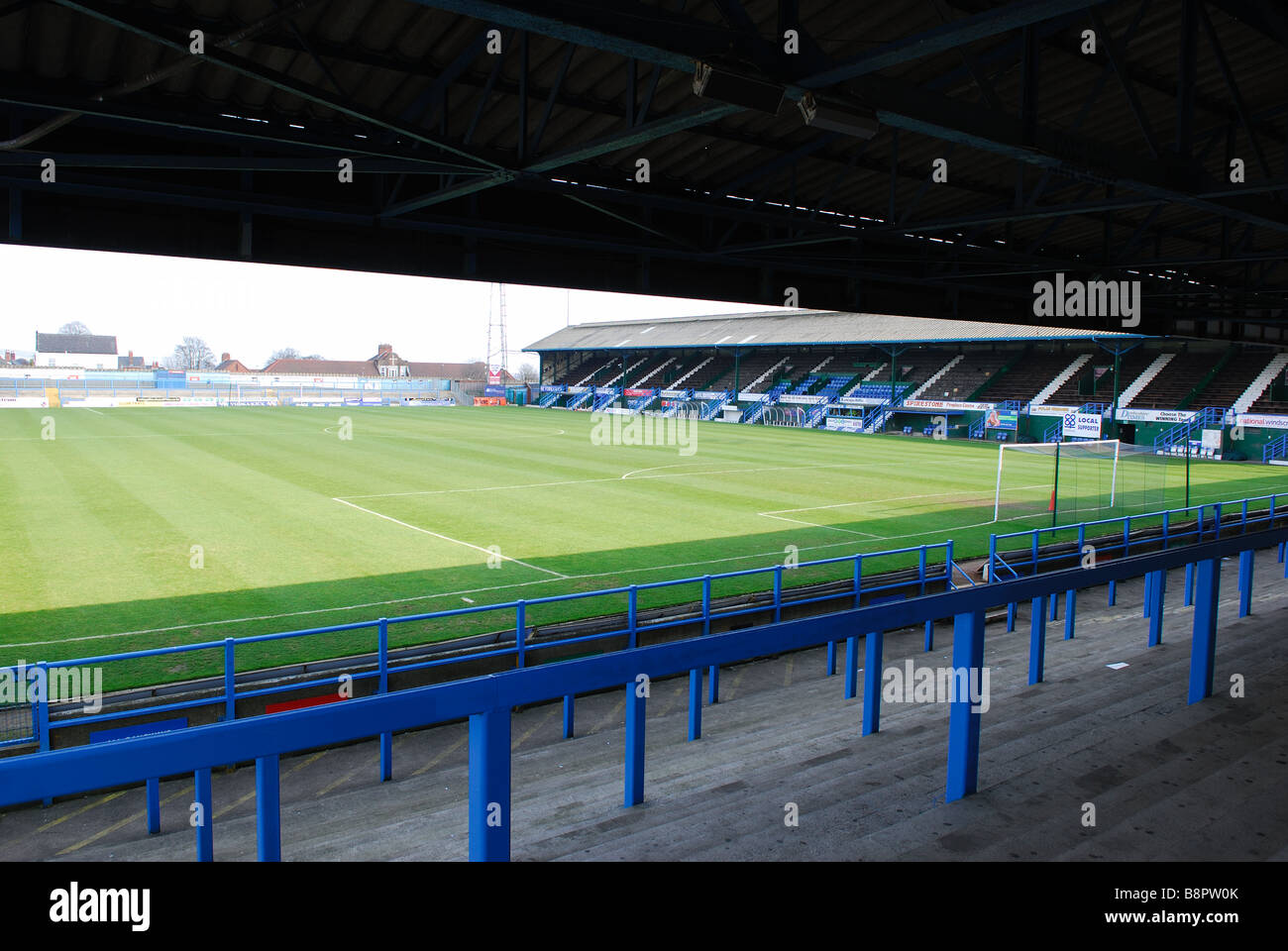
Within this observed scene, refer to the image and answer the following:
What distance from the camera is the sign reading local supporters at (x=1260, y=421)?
39281 mm

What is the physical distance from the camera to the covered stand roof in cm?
4972

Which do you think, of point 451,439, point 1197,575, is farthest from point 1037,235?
point 451,439

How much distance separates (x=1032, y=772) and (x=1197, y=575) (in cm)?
236

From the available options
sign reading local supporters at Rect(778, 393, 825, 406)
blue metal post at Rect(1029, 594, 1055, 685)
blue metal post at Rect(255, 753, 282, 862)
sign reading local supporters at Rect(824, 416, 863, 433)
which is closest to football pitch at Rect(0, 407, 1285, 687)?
blue metal post at Rect(1029, 594, 1055, 685)

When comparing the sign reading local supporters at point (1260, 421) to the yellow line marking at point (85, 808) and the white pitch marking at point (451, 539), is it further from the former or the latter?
the yellow line marking at point (85, 808)

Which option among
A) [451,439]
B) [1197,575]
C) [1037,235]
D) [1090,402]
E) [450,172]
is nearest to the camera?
[1197,575]

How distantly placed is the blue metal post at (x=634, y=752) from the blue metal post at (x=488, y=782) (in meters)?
2.05

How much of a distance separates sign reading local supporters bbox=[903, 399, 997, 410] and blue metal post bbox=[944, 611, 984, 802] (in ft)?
162

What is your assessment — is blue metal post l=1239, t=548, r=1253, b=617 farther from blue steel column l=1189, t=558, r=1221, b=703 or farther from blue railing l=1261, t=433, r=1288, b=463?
blue railing l=1261, t=433, r=1288, b=463

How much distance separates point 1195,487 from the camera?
2984 centimetres

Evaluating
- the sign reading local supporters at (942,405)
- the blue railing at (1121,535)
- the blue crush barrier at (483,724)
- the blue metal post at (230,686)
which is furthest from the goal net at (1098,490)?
the sign reading local supporters at (942,405)

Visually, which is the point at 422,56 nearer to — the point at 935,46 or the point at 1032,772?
the point at 935,46

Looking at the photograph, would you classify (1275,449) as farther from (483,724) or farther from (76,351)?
(76,351)
